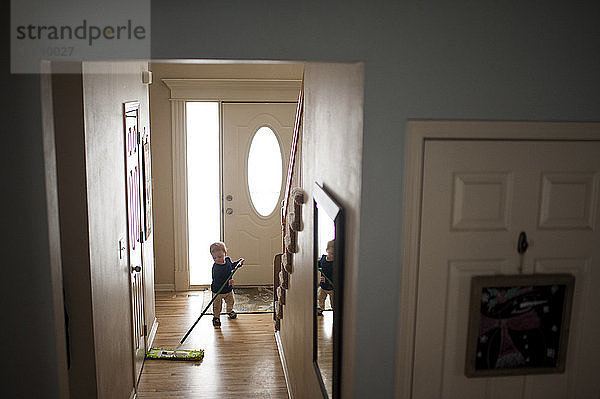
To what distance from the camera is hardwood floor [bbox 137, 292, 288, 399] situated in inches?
187

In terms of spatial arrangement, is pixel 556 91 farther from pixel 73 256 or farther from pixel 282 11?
pixel 73 256

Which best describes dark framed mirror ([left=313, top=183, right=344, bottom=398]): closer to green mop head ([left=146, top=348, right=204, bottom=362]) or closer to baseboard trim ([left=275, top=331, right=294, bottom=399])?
baseboard trim ([left=275, top=331, right=294, bottom=399])

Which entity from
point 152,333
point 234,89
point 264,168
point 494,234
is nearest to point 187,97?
point 234,89

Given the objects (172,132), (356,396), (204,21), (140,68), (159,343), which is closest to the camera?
(204,21)

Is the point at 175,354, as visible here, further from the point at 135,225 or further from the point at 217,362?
the point at 135,225

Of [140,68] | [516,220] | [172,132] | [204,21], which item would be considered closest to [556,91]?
[516,220]

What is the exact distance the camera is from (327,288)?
292 cm

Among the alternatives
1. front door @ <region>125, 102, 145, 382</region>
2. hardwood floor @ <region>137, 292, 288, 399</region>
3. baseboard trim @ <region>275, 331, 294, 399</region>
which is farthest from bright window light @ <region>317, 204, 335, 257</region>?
hardwood floor @ <region>137, 292, 288, 399</region>

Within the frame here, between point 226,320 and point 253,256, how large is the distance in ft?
3.72

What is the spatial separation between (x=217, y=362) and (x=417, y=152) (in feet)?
12.0

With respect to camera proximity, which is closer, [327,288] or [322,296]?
[327,288]

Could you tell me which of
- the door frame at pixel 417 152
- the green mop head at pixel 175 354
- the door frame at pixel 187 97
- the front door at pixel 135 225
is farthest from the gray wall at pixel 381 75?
the door frame at pixel 187 97

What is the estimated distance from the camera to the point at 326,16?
200 cm

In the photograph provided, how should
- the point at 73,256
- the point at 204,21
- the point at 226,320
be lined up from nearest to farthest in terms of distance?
1. the point at 204,21
2. the point at 73,256
3. the point at 226,320
